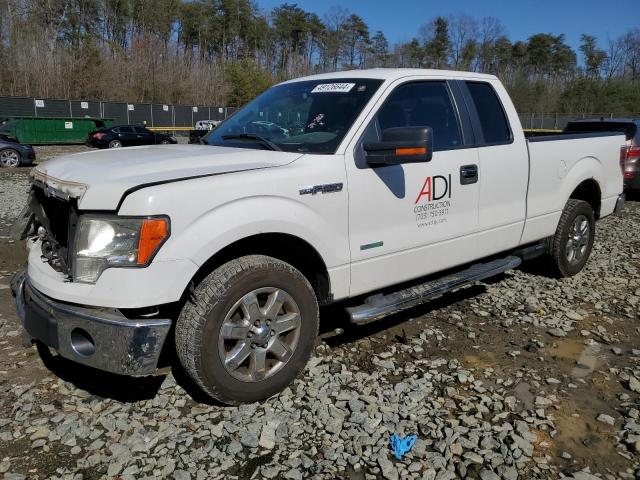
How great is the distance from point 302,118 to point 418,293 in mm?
1499

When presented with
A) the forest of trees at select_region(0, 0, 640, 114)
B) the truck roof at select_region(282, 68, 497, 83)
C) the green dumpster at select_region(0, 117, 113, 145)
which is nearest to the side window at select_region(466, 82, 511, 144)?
the truck roof at select_region(282, 68, 497, 83)

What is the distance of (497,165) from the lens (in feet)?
14.2

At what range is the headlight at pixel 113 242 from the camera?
Answer: 2.62 m

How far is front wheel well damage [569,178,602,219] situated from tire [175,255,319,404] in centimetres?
373

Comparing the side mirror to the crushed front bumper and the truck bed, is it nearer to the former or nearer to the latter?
the crushed front bumper

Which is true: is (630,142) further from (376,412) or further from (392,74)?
(376,412)

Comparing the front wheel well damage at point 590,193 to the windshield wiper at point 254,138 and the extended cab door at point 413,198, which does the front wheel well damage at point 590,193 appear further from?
the windshield wiper at point 254,138

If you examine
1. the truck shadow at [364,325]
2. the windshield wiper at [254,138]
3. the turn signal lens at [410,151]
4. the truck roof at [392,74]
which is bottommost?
the truck shadow at [364,325]

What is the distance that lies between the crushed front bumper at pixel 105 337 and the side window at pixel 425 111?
2025 millimetres

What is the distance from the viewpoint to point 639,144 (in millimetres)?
10516

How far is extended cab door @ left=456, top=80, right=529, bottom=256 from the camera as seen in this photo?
4277mm

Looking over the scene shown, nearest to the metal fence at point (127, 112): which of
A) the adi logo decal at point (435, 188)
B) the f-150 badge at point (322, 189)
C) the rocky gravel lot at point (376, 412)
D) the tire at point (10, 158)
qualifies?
the tire at point (10, 158)

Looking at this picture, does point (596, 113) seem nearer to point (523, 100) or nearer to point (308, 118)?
point (523, 100)

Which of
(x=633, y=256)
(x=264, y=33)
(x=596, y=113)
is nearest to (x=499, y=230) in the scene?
(x=633, y=256)
